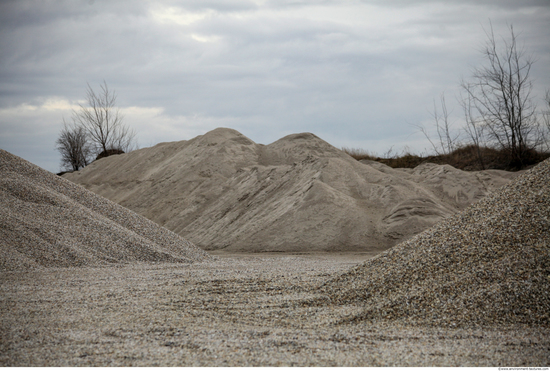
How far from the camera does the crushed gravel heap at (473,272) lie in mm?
3646

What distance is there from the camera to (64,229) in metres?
7.77

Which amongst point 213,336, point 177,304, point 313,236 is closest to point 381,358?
point 213,336

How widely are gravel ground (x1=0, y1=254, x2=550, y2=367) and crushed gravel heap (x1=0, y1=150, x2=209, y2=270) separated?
5.66 feet

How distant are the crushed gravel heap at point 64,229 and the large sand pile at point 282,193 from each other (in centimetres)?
302

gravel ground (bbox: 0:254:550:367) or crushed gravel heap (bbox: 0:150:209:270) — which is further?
crushed gravel heap (bbox: 0:150:209:270)

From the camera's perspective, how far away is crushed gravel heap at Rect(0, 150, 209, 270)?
6973mm

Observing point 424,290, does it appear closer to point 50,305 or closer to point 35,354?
point 35,354

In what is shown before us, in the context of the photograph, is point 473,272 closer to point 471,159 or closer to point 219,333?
point 219,333

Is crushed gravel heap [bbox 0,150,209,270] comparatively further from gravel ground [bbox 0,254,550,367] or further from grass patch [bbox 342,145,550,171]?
grass patch [bbox 342,145,550,171]

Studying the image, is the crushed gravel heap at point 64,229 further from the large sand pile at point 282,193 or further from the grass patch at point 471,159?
the grass patch at point 471,159

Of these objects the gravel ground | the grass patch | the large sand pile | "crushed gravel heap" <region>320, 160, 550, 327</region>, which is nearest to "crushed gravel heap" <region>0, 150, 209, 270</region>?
the gravel ground

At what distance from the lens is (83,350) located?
3037 mm

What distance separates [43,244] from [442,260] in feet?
20.8

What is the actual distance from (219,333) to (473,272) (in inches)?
98.7
